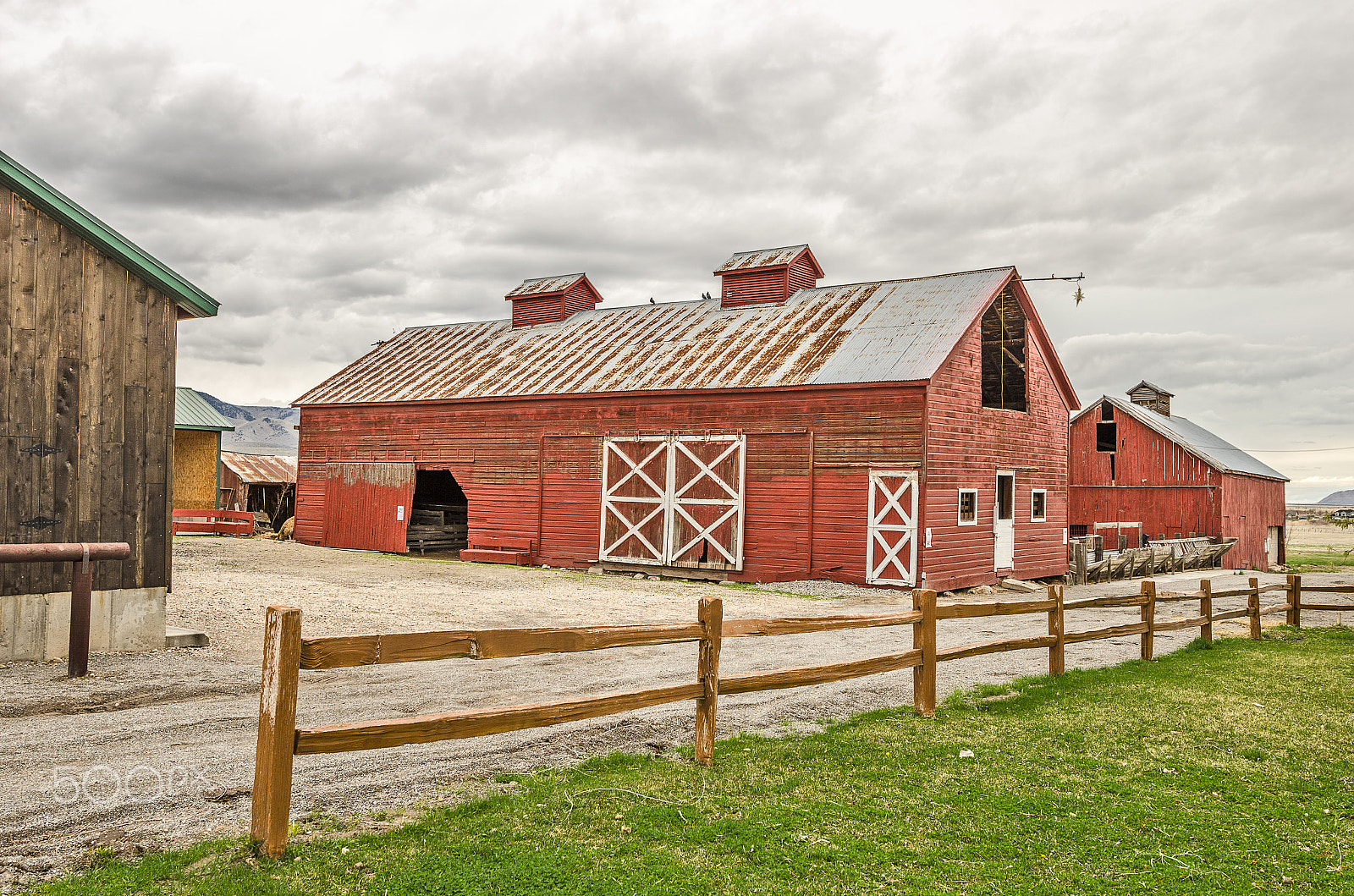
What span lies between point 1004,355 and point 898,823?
19.6 meters

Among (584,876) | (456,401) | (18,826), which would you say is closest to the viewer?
(584,876)

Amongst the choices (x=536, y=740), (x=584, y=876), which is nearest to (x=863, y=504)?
(x=536, y=740)

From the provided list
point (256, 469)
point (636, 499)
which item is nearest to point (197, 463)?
point (256, 469)

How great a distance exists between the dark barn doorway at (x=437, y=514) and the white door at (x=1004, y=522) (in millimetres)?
14429

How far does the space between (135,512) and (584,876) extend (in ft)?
27.5

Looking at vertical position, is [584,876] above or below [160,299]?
below

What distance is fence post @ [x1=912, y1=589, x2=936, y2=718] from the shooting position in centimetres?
793

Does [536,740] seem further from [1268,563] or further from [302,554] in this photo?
[1268,563]

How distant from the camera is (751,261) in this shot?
26312mm

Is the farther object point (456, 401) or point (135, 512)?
point (456, 401)

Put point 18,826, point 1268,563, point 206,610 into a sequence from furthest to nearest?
point 1268,563
point 206,610
point 18,826

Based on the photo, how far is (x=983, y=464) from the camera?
21.1 metres

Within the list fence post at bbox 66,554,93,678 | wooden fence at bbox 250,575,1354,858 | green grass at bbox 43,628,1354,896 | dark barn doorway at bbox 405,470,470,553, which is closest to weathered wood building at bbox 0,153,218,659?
fence post at bbox 66,554,93,678

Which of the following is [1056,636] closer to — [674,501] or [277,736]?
[277,736]
